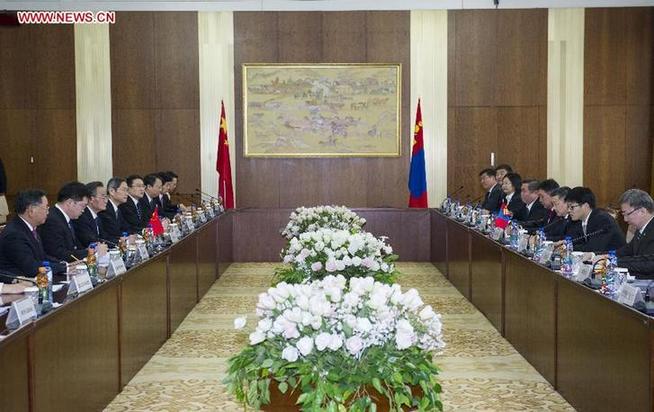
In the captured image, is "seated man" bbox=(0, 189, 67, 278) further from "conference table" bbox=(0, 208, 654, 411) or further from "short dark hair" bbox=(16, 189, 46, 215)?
"conference table" bbox=(0, 208, 654, 411)

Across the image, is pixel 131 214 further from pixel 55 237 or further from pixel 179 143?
pixel 179 143

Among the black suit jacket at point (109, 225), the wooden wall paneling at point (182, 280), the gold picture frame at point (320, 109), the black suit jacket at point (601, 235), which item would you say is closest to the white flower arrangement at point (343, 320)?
the black suit jacket at point (601, 235)

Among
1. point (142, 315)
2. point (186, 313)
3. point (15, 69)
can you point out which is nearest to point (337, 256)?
point (142, 315)

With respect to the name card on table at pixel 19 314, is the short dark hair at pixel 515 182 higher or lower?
higher

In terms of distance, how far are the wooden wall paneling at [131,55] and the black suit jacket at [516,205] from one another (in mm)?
6190

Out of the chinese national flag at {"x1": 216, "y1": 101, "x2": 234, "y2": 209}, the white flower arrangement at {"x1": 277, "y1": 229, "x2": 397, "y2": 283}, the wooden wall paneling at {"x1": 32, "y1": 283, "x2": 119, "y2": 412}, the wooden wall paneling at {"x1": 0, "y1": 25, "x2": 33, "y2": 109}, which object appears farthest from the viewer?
the wooden wall paneling at {"x1": 0, "y1": 25, "x2": 33, "y2": 109}

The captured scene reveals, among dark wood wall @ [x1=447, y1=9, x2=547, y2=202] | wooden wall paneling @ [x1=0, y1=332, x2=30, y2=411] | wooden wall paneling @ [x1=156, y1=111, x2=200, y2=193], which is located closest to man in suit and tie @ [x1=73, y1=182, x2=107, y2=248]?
wooden wall paneling @ [x1=0, y1=332, x2=30, y2=411]

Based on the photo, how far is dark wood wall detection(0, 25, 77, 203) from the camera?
12.0 m

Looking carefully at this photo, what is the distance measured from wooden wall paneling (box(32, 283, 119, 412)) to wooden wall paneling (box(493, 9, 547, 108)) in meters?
8.97

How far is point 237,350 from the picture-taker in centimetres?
545

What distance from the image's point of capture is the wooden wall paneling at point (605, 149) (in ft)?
39.5

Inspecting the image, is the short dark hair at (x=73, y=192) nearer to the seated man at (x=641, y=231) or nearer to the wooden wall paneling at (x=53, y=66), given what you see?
the seated man at (x=641, y=231)

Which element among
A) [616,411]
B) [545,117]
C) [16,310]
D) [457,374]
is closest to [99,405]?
[16,310]

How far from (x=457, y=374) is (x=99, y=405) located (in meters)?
2.12
